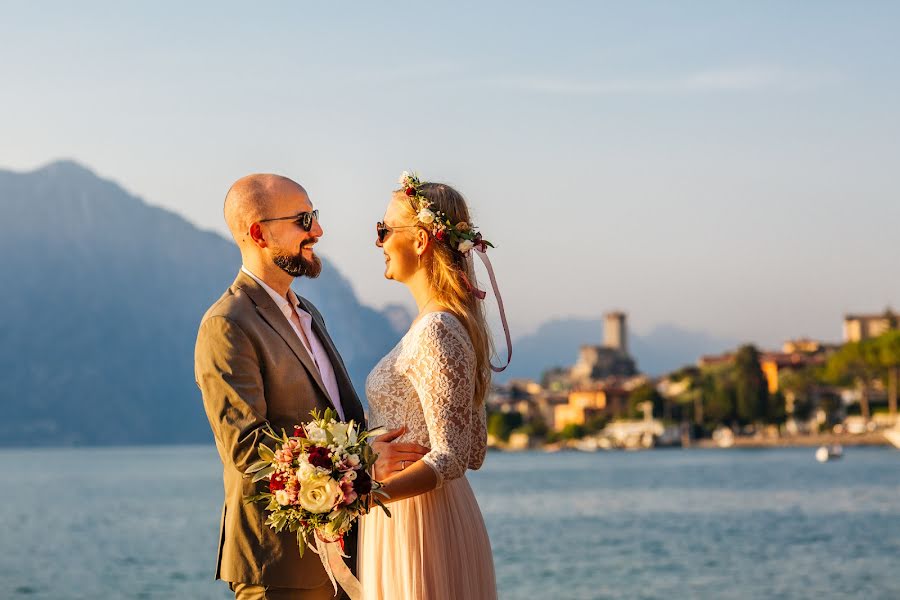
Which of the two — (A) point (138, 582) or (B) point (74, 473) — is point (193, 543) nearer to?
(A) point (138, 582)

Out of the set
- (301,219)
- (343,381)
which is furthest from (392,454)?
(301,219)

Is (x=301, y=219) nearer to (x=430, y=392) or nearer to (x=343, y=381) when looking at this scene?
(x=343, y=381)

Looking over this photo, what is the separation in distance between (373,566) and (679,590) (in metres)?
24.3

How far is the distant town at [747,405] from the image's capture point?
4783 inches

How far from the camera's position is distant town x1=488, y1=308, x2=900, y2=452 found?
399 ft

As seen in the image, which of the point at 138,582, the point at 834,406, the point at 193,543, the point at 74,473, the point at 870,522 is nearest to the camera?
the point at 138,582

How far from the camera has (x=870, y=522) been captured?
44094mm

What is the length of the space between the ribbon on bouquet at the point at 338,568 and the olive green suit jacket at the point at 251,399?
10 centimetres

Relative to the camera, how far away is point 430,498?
4.67 m

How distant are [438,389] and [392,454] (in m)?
0.24

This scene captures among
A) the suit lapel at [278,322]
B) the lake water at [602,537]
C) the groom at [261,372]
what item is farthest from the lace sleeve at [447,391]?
the lake water at [602,537]

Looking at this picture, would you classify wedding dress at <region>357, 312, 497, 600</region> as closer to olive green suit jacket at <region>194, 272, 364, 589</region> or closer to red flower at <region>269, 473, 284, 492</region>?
olive green suit jacket at <region>194, 272, 364, 589</region>

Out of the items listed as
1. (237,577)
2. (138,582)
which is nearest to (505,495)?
(138,582)

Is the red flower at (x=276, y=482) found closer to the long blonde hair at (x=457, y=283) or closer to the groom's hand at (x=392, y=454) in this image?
the groom's hand at (x=392, y=454)
